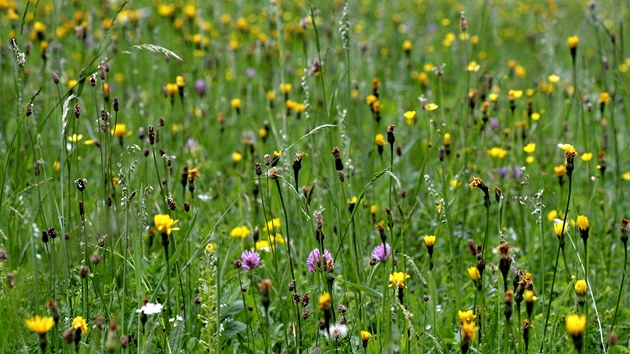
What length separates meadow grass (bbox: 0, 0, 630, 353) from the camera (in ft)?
6.38

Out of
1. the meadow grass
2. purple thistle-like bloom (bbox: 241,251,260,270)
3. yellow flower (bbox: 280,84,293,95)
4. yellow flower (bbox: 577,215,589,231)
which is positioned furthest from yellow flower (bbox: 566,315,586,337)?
yellow flower (bbox: 280,84,293,95)

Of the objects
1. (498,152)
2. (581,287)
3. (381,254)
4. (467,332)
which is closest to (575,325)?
(467,332)

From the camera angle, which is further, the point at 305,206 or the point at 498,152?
the point at 498,152

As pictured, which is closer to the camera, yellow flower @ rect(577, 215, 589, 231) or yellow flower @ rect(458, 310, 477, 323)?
yellow flower @ rect(458, 310, 477, 323)

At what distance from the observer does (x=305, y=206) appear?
7.73ft

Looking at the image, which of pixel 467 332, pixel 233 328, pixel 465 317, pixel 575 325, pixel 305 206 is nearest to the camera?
pixel 575 325

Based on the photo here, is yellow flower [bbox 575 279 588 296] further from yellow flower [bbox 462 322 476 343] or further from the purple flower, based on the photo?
the purple flower

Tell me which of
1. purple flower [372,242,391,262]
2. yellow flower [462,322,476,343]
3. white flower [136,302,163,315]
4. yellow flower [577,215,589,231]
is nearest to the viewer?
yellow flower [462,322,476,343]

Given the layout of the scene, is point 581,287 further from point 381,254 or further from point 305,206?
point 305,206

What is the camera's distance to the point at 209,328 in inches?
77.2

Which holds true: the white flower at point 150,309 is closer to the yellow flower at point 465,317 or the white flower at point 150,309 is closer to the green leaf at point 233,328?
the green leaf at point 233,328

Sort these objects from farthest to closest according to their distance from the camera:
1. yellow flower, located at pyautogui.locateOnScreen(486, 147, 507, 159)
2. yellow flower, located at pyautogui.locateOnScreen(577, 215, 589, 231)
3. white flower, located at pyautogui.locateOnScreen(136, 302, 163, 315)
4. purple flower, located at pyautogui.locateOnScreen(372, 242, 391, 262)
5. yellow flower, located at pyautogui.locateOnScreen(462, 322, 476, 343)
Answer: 1. yellow flower, located at pyautogui.locateOnScreen(486, 147, 507, 159)
2. purple flower, located at pyautogui.locateOnScreen(372, 242, 391, 262)
3. yellow flower, located at pyautogui.locateOnScreen(577, 215, 589, 231)
4. white flower, located at pyautogui.locateOnScreen(136, 302, 163, 315)
5. yellow flower, located at pyautogui.locateOnScreen(462, 322, 476, 343)

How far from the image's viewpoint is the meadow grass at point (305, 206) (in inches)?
76.6

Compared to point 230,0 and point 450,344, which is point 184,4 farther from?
point 450,344
